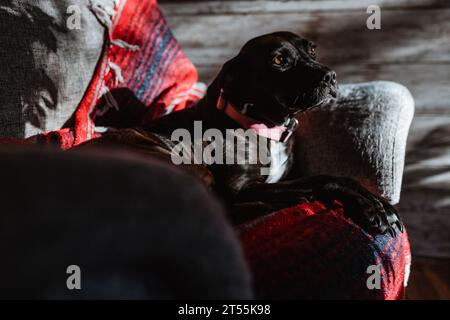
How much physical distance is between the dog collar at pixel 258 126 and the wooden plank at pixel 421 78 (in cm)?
58

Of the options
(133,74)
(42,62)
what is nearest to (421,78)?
(133,74)

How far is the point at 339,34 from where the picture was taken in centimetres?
162

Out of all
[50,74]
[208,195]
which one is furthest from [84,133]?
[208,195]

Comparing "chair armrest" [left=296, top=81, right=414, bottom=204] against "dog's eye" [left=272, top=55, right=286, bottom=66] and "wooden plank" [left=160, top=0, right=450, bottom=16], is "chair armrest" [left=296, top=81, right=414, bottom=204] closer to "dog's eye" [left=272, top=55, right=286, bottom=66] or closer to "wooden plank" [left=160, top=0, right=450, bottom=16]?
"dog's eye" [left=272, top=55, right=286, bottom=66]

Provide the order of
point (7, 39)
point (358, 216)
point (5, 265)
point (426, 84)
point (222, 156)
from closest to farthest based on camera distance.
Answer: point (5, 265)
point (358, 216)
point (7, 39)
point (222, 156)
point (426, 84)

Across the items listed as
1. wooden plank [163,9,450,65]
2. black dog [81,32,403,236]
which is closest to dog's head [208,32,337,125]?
black dog [81,32,403,236]

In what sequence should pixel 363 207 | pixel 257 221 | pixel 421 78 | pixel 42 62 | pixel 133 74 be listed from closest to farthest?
pixel 257 221, pixel 363 207, pixel 42 62, pixel 133 74, pixel 421 78

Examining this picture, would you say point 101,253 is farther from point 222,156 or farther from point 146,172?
point 222,156

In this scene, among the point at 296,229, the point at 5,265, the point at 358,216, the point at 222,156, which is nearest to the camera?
the point at 5,265

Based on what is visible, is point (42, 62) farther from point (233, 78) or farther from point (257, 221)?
point (257, 221)

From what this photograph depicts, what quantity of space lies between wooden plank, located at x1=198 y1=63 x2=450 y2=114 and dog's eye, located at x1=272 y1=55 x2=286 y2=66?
0.55 meters

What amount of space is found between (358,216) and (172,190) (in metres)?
0.65

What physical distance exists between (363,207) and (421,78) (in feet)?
3.06

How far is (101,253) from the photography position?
30 cm
